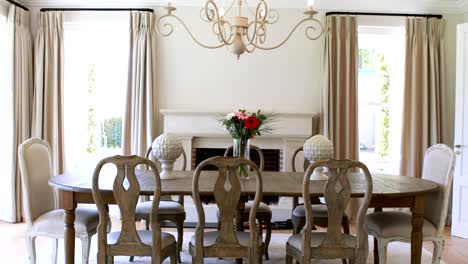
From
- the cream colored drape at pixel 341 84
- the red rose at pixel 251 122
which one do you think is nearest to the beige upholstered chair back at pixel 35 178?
the red rose at pixel 251 122

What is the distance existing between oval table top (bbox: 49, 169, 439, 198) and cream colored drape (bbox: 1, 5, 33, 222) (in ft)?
6.48

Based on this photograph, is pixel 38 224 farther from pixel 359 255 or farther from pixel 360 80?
pixel 360 80

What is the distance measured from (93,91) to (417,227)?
4082 mm

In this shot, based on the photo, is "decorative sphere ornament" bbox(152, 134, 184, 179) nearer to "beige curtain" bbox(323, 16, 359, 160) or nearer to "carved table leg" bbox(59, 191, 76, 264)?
"carved table leg" bbox(59, 191, 76, 264)

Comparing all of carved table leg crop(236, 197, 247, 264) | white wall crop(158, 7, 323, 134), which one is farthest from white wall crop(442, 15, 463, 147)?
carved table leg crop(236, 197, 247, 264)

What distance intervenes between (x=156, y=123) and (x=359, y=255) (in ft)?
10.3

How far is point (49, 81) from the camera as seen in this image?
4.87 meters

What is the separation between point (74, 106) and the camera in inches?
205

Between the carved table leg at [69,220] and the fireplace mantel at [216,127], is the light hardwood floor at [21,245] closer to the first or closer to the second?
the fireplace mantel at [216,127]

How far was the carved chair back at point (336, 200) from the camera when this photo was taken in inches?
92.8

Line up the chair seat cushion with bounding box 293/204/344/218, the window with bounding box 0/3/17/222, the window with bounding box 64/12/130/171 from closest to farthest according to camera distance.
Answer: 1. the chair seat cushion with bounding box 293/204/344/218
2. the window with bounding box 0/3/17/222
3. the window with bounding box 64/12/130/171

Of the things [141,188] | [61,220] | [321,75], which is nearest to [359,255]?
[141,188]

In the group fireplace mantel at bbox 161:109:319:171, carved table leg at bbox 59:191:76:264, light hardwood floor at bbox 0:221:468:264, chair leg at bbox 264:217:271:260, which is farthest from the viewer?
fireplace mantel at bbox 161:109:319:171

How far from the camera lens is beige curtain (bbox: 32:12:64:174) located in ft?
15.9
